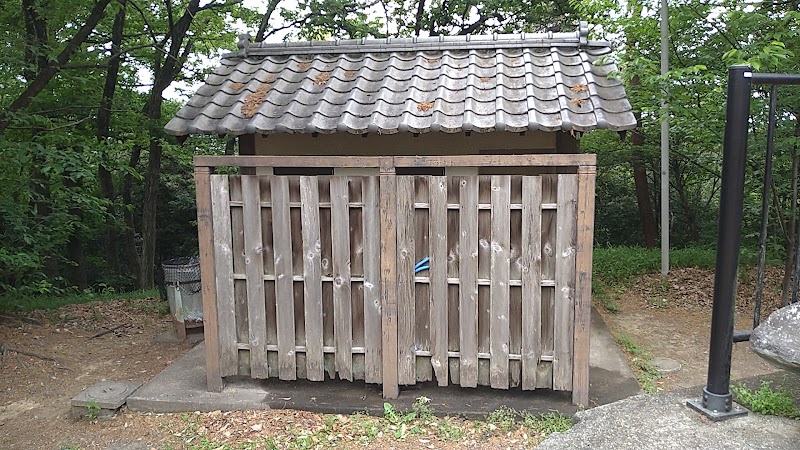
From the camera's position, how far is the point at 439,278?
4109 millimetres

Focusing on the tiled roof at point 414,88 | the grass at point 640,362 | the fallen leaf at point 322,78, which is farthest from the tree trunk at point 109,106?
the grass at point 640,362

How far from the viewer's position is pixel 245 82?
4879 millimetres

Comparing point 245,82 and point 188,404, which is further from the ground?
point 245,82

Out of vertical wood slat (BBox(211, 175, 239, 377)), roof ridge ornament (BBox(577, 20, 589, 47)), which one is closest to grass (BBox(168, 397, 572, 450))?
vertical wood slat (BBox(211, 175, 239, 377))

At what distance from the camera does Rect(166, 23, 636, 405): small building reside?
155 inches

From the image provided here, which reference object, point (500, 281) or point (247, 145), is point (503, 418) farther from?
point (247, 145)

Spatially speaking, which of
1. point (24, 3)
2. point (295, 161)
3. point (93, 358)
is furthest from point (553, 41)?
point (24, 3)

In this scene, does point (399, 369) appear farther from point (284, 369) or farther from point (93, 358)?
point (93, 358)

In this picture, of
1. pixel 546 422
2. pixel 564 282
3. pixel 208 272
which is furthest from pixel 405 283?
pixel 208 272

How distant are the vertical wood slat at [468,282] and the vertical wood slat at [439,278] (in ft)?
0.40

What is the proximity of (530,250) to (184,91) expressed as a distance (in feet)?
35.5

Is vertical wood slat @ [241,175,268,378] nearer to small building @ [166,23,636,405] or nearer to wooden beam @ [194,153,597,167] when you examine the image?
small building @ [166,23,636,405]

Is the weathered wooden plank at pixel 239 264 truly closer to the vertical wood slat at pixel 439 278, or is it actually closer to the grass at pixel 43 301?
the vertical wood slat at pixel 439 278

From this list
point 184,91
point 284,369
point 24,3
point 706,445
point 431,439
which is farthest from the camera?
point 184,91
